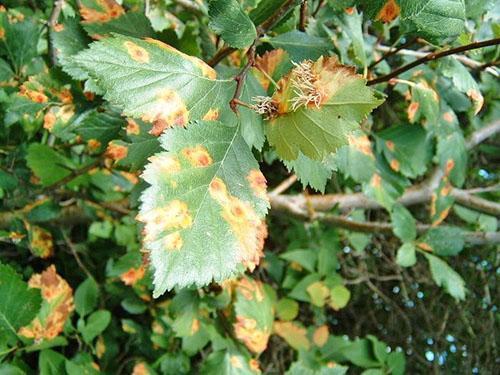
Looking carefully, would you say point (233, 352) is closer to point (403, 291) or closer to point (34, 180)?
point (34, 180)

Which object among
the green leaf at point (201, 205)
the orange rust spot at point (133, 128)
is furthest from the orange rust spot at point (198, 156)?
the orange rust spot at point (133, 128)

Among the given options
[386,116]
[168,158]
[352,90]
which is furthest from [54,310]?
[386,116]

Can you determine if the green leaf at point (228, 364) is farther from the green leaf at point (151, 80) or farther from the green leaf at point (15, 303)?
the green leaf at point (151, 80)

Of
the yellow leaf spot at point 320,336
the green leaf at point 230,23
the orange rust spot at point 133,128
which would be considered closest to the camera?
the green leaf at point 230,23

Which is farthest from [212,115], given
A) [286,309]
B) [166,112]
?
[286,309]

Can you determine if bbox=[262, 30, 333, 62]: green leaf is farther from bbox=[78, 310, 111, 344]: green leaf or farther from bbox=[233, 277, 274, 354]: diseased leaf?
bbox=[78, 310, 111, 344]: green leaf
